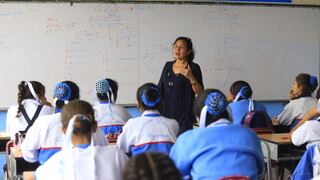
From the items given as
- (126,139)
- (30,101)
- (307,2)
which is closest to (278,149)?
(126,139)

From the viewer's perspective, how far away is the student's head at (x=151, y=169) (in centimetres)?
110

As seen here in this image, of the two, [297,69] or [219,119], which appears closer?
[219,119]

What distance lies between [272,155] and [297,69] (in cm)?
276

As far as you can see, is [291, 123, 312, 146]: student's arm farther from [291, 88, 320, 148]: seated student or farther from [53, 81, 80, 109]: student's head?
[53, 81, 80, 109]: student's head

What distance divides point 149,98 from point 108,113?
0.64m

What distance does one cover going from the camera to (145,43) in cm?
553

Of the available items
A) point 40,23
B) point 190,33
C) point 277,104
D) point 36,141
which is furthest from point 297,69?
point 36,141

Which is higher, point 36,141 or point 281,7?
point 281,7

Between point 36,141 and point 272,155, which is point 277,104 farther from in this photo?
point 36,141

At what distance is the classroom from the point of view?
5.19m

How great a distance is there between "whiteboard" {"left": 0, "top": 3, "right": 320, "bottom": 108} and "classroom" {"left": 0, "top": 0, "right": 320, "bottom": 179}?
11 millimetres

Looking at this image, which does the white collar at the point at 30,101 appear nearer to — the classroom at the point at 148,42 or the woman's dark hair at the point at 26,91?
the woman's dark hair at the point at 26,91

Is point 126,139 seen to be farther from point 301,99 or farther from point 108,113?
point 301,99

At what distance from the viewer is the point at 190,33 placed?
570 centimetres
